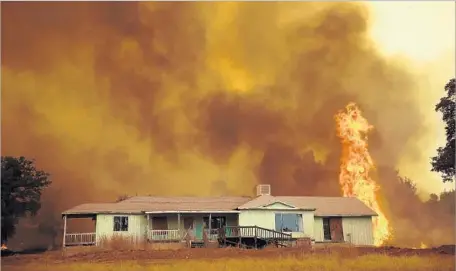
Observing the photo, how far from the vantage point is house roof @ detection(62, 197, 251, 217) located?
126ft

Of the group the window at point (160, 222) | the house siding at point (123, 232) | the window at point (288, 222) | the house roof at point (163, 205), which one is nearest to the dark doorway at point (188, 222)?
the house roof at point (163, 205)

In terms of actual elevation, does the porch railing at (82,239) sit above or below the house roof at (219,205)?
below

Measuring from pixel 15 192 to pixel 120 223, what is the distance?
8149 millimetres

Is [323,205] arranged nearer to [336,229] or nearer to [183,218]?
[336,229]

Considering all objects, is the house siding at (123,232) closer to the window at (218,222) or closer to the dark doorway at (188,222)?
the dark doorway at (188,222)

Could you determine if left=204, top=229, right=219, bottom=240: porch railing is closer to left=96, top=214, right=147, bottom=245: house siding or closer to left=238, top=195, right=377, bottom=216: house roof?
left=238, top=195, right=377, bottom=216: house roof

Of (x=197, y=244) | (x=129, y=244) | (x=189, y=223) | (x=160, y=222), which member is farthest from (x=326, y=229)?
(x=129, y=244)

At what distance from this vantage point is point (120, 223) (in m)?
38.6

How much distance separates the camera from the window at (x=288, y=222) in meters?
40.0

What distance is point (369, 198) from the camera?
53.6m

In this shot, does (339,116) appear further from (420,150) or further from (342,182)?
(420,150)

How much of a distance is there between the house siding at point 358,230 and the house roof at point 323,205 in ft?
2.31

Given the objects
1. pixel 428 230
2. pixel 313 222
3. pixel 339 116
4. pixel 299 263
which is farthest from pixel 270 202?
pixel 428 230

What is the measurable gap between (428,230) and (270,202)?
151 ft
